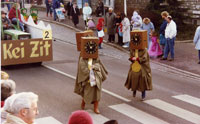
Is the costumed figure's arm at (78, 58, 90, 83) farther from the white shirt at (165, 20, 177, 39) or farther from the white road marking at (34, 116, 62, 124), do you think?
the white shirt at (165, 20, 177, 39)

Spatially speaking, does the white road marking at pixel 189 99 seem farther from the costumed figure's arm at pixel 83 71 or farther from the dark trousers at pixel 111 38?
the dark trousers at pixel 111 38

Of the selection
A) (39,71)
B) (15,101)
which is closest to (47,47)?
(39,71)

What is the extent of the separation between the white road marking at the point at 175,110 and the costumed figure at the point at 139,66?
43 centimetres

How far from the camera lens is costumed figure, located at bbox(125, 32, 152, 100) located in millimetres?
10422

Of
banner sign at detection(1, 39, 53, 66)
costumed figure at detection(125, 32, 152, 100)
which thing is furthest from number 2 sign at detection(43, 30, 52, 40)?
costumed figure at detection(125, 32, 152, 100)

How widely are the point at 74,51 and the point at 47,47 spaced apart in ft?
12.9

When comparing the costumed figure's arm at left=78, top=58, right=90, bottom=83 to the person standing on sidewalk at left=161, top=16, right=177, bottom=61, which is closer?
the costumed figure's arm at left=78, top=58, right=90, bottom=83

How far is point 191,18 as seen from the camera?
78.7 ft

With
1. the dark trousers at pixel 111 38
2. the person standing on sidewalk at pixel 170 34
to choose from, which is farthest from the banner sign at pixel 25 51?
the dark trousers at pixel 111 38

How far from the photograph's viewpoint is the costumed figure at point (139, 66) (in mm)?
10422

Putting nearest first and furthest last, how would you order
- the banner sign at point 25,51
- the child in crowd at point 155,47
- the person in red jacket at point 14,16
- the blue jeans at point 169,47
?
the banner sign at point 25,51
the blue jeans at point 169,47
the person in red jacket at point 14,16
the child in crowd at point 155,47

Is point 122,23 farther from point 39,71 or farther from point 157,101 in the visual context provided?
point 157,101

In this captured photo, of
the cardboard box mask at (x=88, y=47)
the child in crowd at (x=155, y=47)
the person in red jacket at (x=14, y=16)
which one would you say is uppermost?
the person in red jacket at (x=14, y=16)

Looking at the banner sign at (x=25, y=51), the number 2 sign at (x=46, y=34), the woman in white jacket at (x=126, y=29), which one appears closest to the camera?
the banner sign at (x=25, y=51)
